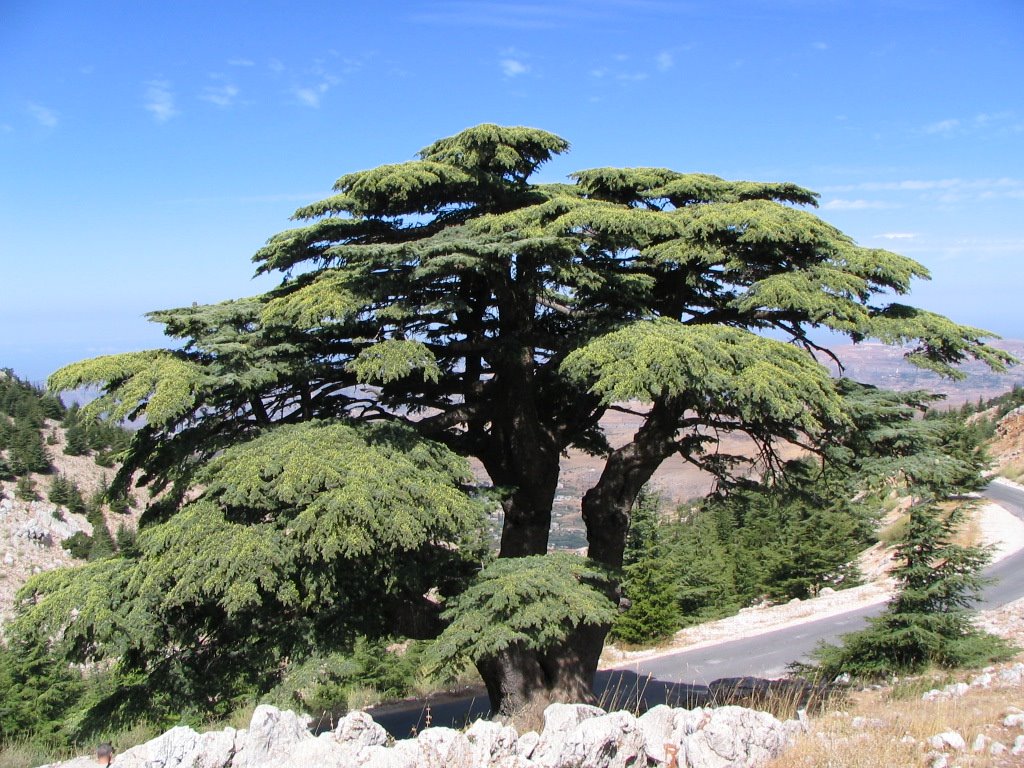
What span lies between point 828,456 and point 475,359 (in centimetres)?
528

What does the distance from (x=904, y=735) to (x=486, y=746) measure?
3584 mm

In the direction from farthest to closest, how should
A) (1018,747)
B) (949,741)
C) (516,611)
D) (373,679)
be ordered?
(373,679)
(516,611)
(949,741)
(1018,747)

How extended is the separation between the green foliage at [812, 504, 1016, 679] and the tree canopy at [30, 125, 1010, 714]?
14.2 ft

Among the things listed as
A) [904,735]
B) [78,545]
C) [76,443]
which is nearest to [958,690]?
[904,735]

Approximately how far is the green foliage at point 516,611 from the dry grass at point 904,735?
225 cm

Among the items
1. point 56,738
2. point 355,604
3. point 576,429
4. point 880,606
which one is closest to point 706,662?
point 880,606

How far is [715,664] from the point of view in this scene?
1820 cm

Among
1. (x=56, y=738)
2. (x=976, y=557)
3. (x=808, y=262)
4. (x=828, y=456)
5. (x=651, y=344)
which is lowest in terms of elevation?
(x=56, y=738)

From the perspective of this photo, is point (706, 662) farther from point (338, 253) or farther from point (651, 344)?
point (338, 253)

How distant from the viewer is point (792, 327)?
10.7 m

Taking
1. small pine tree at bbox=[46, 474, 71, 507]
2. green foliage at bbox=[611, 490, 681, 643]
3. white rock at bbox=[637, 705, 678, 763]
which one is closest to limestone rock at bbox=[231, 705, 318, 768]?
white rock at bbox=[637, 705, 678, 763]

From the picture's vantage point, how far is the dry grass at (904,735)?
5711mm

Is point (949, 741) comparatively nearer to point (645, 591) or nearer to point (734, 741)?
point (734, 741)

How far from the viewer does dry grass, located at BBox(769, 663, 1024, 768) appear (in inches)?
225
